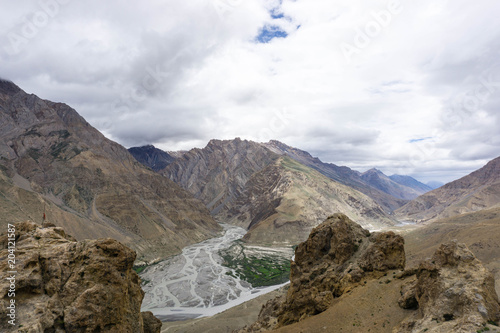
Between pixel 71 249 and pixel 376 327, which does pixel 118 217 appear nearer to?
pixel 71 249

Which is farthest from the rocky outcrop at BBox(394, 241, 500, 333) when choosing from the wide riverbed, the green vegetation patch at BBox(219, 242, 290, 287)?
A: the green vegetation patch at BBox(219, 242, 290, 287)

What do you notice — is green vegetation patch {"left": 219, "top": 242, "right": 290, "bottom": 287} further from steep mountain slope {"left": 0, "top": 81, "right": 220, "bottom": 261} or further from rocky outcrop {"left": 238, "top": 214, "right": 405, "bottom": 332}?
rocky outcrop {"left": 238, "top": 214, "right": 405, "bottom": 332}

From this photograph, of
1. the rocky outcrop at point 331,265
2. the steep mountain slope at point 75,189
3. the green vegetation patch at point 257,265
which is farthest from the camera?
the steep mountain slope at point 75,189

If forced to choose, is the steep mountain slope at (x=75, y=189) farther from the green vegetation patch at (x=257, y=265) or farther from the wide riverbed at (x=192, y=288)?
the green vegetation patch at (x=257, y=265)

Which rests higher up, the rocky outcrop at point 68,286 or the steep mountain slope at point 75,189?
the steep mountain slope at point 75,189

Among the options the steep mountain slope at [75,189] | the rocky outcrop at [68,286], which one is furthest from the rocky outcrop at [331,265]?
the steep mountain slope at [75,189]

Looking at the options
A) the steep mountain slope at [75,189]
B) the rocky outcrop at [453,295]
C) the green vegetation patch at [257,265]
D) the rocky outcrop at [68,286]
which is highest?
the steep mountain slope at [75,189]

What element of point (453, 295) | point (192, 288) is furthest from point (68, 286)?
point (192, 288)
